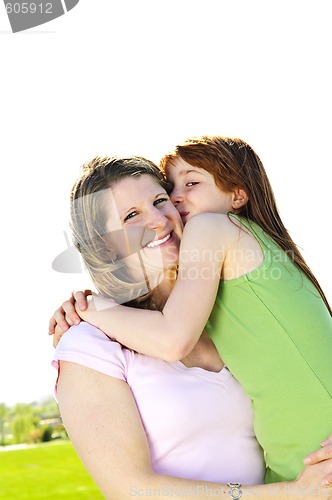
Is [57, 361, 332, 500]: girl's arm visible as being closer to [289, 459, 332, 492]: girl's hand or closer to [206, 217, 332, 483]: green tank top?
[289, 459, 332, 492]: girl's hand

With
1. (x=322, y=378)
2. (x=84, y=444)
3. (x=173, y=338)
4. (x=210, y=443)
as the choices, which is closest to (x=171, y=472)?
(x=210, y=443)

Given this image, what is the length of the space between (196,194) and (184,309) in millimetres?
598

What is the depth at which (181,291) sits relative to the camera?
2.21 m

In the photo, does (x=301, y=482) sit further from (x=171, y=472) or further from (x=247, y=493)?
(x=171, y=472)

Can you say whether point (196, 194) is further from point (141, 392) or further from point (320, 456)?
point (320, 456)

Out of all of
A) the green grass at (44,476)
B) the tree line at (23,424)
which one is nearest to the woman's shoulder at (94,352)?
the tree line at (23,424)

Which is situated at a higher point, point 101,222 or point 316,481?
point 101,222

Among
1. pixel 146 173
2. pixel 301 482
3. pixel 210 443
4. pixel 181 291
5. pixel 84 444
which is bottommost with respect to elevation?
pixel 301 482

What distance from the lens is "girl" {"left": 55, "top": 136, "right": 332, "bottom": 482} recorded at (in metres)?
2.19

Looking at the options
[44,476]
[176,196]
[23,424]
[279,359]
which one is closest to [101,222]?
[176,196]

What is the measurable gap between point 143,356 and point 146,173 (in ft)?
2.30

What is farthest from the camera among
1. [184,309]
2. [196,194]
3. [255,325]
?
[196,194]

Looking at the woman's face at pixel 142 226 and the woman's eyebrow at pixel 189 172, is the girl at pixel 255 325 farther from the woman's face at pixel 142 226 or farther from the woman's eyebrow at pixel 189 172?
the woman's eyebrow at pixel 189 172

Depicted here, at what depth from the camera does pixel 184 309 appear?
216 centimetres
